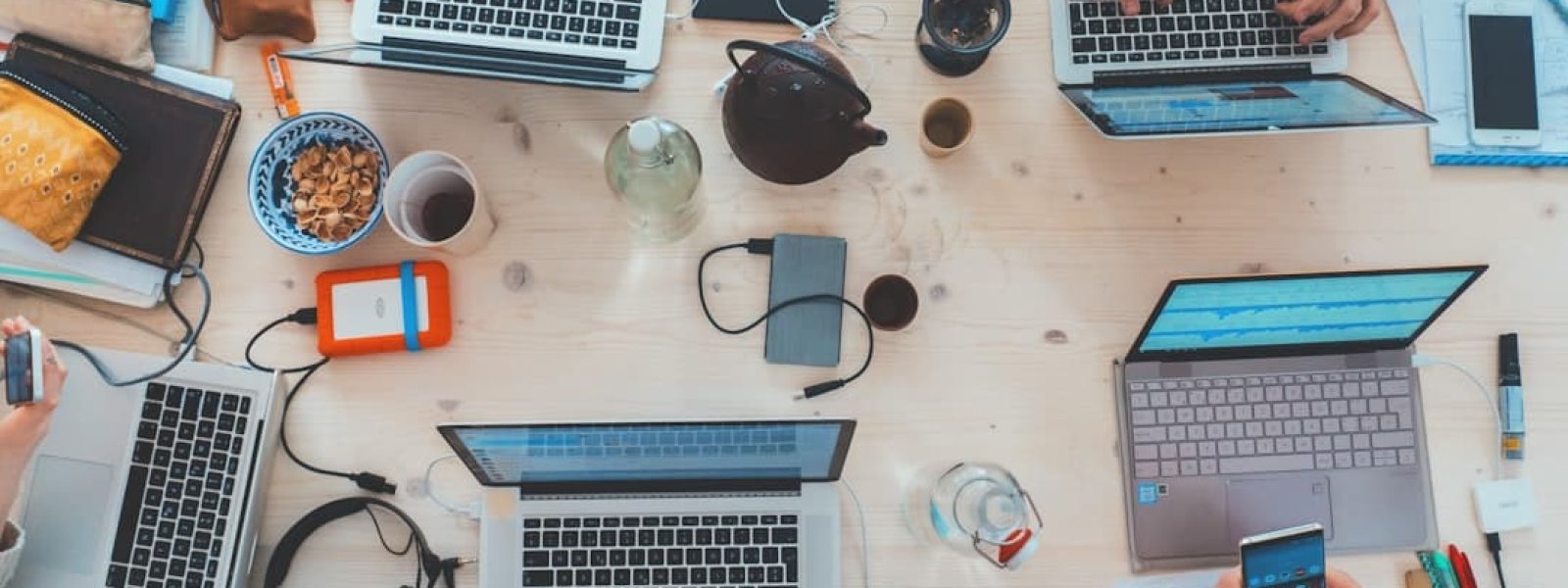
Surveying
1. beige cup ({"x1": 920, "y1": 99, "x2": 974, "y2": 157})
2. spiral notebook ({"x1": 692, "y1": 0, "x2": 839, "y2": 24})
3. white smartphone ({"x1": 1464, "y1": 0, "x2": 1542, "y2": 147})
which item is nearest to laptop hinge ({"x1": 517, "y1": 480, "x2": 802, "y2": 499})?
beige cup ({"x1": 920, "y1": 99, "x2": 974, "y2": 157})

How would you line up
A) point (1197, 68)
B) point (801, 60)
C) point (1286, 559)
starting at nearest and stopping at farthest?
point (801, 60) → point (1286, 559) → point (1197, 68)

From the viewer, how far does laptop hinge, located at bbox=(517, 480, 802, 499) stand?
984mm

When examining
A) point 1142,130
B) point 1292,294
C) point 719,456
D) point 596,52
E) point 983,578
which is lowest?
point 983,578

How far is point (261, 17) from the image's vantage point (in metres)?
1.05

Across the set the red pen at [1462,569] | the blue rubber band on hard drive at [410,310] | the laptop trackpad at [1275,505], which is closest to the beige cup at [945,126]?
the laptop trackpad at [1275,505]

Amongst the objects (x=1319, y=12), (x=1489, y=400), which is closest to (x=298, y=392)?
(x=1319, y=12)

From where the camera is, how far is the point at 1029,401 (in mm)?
1064

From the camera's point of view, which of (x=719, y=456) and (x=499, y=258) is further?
(x=499, y=258)

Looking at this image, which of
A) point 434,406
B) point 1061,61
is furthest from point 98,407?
point 1061,61

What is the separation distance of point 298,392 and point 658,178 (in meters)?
0.44

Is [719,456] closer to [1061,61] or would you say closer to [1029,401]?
[1029,401]

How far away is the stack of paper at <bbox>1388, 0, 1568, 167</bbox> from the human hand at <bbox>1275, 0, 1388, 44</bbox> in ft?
0.31

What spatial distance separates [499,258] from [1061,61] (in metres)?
0.63

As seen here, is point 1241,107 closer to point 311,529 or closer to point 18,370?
point 311,529
